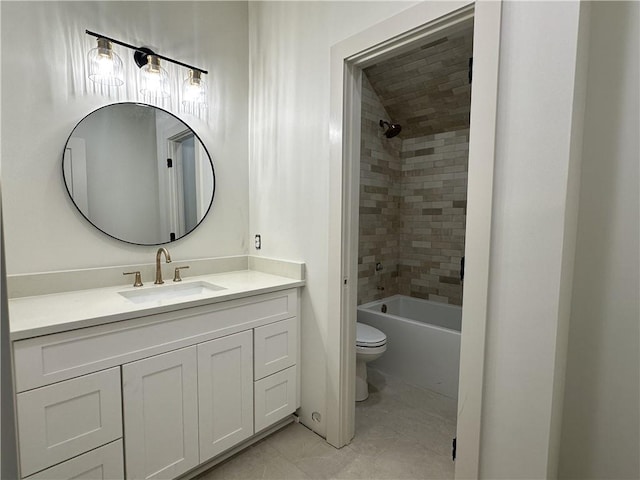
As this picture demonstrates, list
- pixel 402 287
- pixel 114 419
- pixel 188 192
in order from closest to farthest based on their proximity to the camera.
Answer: pixel 114 419, pixel 188 192, pixel 402 287

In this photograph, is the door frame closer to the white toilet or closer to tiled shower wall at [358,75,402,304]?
the white toilet

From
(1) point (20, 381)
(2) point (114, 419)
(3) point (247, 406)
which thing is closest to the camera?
(1) point (20, 381)

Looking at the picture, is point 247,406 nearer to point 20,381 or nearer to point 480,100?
point 20,381

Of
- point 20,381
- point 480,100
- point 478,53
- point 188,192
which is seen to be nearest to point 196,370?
point 20,381

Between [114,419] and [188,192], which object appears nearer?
[114,419]

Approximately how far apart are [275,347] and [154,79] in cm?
163

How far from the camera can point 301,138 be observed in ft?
6.23

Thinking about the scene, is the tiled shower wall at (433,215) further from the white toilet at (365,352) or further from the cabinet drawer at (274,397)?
the cabinet drawer at (274,397)

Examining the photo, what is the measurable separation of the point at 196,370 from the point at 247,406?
0.38 metres

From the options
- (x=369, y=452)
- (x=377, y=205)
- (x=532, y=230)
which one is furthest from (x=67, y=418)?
(x=377, y=205)

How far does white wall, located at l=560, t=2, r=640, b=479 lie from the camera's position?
1119mm

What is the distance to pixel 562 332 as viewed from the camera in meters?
1.17

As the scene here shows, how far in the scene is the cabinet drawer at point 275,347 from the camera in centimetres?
173

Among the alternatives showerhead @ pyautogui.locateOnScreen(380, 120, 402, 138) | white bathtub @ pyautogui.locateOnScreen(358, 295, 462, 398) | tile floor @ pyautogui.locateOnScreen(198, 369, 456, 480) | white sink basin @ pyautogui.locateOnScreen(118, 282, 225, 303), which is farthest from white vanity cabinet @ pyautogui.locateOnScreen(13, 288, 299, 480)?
showerhead @ pyautogui.locateOnScreen(380, 120, 402, 138)
